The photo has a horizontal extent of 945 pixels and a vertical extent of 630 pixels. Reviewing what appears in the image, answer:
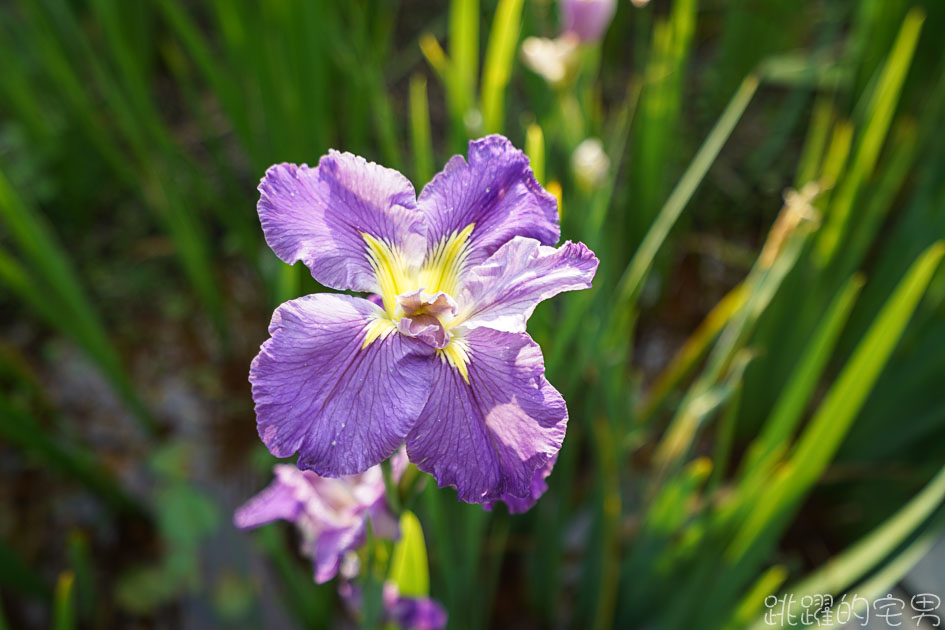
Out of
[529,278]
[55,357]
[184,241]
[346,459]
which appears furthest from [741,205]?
[55,357]

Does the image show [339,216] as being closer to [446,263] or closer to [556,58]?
[446,263]

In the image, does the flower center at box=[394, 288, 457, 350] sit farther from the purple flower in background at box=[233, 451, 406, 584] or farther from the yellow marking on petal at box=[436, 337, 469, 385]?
the purple flower in background at box=[233, 451, 406, 584]

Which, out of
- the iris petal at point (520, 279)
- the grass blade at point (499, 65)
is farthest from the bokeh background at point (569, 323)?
the iris petal at point (520, 279)

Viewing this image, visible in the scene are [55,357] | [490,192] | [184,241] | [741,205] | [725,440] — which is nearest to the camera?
[490,192]

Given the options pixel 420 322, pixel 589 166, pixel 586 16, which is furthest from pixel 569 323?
pixel 586 16

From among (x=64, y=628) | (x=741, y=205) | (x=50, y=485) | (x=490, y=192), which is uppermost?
(x=490, y=192)

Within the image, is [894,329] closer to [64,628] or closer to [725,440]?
[725,440]
